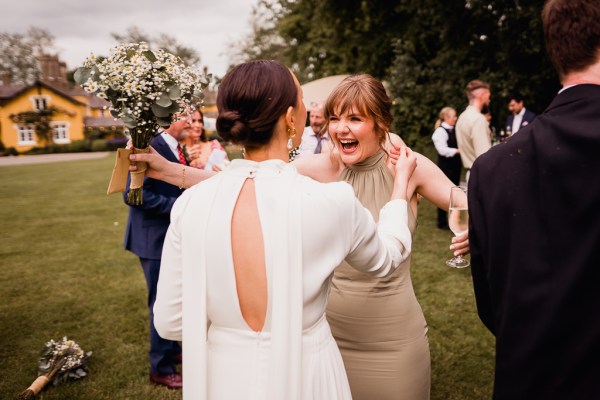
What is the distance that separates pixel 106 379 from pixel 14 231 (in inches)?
308

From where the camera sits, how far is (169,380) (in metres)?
4.16

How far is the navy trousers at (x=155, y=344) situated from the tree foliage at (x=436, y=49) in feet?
36.7

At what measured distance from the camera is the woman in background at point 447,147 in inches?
363

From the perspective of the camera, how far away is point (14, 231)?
10422 millimetres

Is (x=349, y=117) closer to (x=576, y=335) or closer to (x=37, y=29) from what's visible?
(x=576, y=335)

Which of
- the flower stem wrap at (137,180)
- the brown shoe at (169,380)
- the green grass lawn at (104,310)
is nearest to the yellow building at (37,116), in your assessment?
the green grass lawn at (104,310)

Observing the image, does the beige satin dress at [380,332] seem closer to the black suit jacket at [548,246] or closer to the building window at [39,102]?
the black suit jacket at [548,246]

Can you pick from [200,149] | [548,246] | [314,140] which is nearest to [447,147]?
[314,140]

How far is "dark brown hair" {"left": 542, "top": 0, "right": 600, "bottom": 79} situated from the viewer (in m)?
1.35

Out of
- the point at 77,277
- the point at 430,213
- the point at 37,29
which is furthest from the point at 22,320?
the point at 37,29

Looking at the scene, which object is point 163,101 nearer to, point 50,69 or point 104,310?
point 104,310

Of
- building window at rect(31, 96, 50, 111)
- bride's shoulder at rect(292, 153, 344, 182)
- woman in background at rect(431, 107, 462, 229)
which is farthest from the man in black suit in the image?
building window at rect(31, 96, 50, 111)

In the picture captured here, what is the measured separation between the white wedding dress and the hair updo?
13cm

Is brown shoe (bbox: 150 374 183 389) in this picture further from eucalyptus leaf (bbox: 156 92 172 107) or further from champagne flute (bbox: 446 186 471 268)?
champagne flute (bbox: 446 186 471 268)
